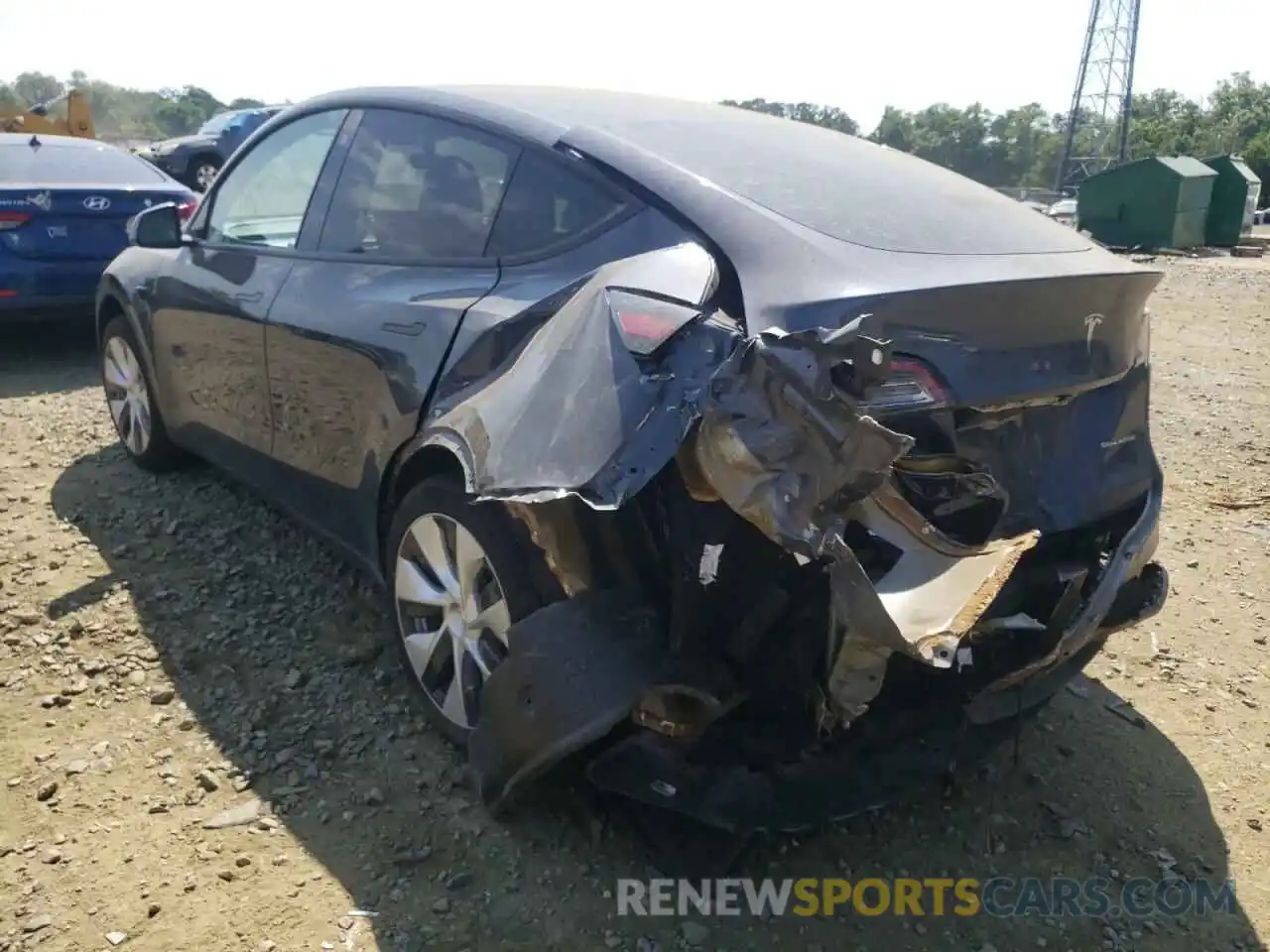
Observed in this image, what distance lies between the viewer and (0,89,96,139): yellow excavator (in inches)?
653

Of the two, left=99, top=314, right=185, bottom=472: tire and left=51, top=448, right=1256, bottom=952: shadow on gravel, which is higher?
left=99, top=314, right=185, bottom=472: tire

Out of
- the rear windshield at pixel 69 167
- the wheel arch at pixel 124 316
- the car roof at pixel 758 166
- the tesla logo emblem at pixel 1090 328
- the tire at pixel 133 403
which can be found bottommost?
the tire at pixel 133 403

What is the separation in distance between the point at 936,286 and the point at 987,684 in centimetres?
90

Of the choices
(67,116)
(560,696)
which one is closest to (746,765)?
(560,696)

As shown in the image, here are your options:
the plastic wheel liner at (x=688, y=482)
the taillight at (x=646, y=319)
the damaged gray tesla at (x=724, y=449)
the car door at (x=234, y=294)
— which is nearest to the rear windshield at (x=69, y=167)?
the car door at (x=234, y=294)

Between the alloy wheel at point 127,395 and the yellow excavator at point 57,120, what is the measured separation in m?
14.2

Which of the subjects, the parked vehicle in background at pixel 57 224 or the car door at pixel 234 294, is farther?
the parked vehicle in background at pixel 57 224

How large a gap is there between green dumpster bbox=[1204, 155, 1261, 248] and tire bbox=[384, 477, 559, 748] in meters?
20.1

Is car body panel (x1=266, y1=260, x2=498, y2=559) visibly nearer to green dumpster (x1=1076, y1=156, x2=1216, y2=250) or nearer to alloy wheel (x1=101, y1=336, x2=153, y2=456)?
alloy wheel (x1=101, y1=336, x2=153, y2=456)

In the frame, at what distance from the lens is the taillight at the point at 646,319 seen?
6.70 ft

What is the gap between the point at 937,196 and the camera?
9.09 ft

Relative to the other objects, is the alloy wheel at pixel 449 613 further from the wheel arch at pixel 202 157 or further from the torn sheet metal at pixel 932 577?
the wheel arch at pixel 202 157

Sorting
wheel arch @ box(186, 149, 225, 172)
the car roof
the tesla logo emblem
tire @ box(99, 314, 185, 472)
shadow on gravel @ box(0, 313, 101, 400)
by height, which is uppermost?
the car roof

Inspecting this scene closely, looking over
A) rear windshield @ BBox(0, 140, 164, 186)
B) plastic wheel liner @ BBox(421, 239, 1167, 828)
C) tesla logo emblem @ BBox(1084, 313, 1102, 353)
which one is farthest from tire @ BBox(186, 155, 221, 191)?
tesla logo emblem @ BBox(1084, 313, 1102, 353)
